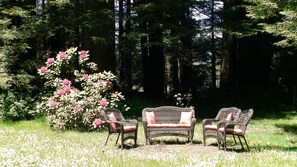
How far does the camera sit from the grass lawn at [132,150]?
7367 mm

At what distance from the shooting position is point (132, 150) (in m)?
9.49

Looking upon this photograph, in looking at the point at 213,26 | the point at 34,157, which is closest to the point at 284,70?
the point at 213,26

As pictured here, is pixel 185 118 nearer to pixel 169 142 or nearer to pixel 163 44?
pixel 169 142

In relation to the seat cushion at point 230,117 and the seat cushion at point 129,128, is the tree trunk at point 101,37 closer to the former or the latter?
the seat cushion at point 129,128

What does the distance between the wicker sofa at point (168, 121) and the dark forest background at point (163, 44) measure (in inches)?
168

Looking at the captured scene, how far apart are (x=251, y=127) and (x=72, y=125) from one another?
20.4 ft

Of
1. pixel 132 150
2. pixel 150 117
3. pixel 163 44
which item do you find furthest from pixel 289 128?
pixel 132 150

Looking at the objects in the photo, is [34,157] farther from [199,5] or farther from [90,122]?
[199,5]

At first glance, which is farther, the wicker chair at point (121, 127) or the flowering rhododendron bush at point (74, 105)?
the flowering rhododendron bush at point (74, 105)

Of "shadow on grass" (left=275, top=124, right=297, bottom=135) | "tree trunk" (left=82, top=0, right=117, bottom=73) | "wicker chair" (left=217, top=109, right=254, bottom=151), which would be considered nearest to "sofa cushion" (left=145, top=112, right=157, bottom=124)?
"wicker chair" (left=217, top=109, right=254, bottom=151)

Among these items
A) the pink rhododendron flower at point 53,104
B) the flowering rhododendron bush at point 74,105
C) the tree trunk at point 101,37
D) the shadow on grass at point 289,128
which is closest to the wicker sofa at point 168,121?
the flowering rhododendron bush at point 74,105

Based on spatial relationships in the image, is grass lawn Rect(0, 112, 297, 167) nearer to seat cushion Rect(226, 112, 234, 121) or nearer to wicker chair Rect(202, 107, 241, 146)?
wicker chair Rect(202, 107, 241, 146)

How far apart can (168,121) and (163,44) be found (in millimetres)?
5727

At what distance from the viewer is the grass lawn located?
24.2ft
